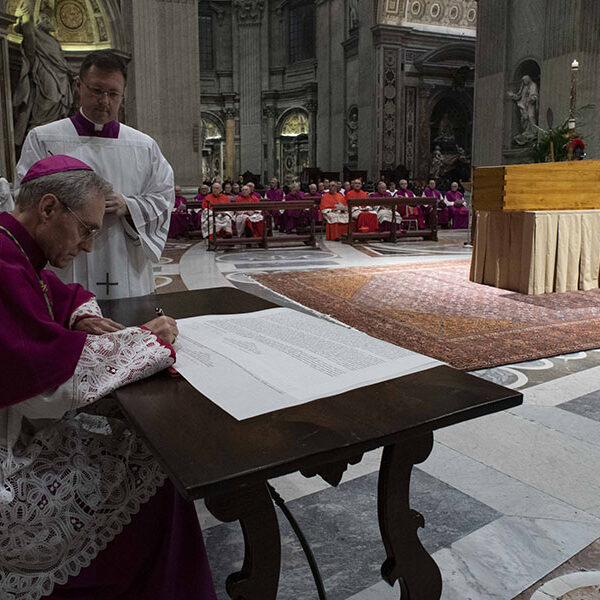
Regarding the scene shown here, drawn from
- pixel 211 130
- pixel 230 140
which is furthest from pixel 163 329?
pixel 211 130

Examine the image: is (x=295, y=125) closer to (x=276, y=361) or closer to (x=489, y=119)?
(x=489, y=119)

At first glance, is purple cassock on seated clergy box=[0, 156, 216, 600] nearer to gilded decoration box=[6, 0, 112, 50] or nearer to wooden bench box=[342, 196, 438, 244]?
wooden bench box=[342, 196, 438, 244]

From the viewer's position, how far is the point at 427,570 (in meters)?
1.56

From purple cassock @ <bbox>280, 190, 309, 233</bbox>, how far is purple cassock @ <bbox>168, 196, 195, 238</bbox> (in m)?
Result: 2.35

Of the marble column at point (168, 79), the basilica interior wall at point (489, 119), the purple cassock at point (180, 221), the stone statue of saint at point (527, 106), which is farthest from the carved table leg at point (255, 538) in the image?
the basilica interior wall at point (489, 119)

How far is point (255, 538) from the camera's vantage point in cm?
125

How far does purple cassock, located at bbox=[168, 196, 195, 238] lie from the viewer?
13.9m

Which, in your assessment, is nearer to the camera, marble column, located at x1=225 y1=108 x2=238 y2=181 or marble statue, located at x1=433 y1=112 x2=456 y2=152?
marble statue, located at x1=433 y1=112 x2=456 y2=152

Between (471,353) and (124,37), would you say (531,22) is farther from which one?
(471,353)

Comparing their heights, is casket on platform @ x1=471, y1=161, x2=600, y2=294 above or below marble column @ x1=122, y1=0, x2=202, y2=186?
below

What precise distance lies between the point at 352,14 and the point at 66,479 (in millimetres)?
24722

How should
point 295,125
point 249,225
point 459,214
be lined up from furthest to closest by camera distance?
point 295,125, point 459,214, point 249,225

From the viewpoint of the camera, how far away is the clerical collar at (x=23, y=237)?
1497mm

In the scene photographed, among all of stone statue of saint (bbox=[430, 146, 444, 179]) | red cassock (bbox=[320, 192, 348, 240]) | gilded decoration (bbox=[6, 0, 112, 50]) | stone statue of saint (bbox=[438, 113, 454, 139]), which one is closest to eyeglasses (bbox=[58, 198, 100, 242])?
red cassock (bbox=[320, 192, 348, 240])
